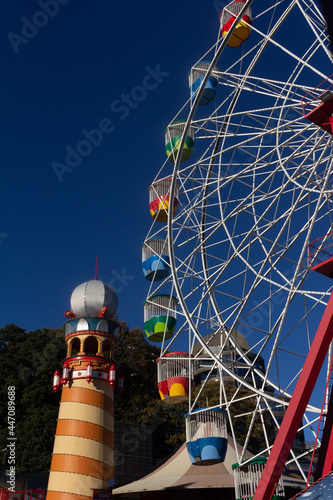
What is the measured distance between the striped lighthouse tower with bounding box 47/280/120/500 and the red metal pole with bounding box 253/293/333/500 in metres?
13.5

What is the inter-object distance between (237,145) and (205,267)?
545 centimetres

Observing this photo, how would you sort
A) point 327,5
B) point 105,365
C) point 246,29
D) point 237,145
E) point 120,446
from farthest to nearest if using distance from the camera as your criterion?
point 120,446, point 105,365, point 246,29, point 237,145, point 327,5

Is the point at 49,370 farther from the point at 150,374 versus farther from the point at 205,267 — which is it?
the point at 205,267

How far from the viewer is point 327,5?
4.41 metres

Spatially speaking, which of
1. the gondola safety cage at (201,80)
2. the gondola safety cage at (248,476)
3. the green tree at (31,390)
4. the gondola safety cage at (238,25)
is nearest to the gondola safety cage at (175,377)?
the gondola safety cage at (248,476)

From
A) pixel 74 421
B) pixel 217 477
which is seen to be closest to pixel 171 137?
pixel 74 421

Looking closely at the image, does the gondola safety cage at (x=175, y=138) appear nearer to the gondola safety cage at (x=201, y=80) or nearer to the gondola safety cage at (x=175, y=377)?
the gondola safety cage at (x=201, y=80)

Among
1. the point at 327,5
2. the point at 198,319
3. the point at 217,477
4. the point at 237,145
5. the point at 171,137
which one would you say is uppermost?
the point at 171,137

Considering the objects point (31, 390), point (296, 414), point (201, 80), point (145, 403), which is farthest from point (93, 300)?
point (296, 414)

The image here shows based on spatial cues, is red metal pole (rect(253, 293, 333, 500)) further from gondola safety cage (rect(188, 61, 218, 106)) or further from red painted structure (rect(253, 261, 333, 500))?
gondola safety cage (rect(188, 61, 218, 106))

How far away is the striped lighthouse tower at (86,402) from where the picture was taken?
23406 mm

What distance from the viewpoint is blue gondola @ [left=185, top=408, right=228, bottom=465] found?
16656 millimetres

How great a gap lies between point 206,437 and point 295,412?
18.0 ft

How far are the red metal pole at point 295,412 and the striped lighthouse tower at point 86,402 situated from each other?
13515 mm
